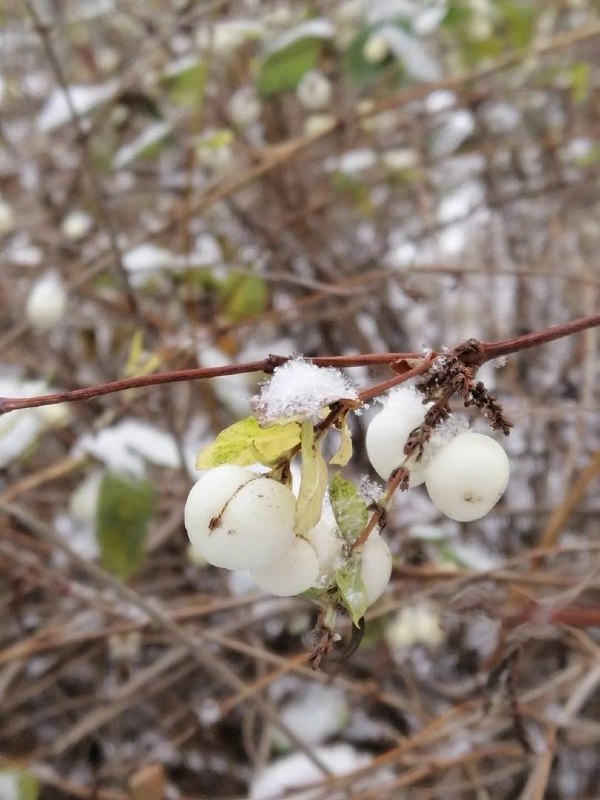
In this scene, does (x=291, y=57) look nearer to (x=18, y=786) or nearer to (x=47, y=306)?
(x=47, y=306)

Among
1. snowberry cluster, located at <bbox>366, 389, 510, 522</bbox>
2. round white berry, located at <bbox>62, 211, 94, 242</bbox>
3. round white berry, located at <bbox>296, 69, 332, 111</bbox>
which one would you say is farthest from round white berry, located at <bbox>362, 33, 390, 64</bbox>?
snowberry cluster, located at <bbox>366, 389, 510, 522</bbox>

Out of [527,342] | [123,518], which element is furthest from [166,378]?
[123,518]

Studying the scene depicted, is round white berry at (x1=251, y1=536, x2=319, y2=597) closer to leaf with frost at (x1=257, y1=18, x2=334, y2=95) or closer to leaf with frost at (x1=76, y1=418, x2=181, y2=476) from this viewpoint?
leaf with frost at (x1=76, y1=418, x2=181, y2=476)

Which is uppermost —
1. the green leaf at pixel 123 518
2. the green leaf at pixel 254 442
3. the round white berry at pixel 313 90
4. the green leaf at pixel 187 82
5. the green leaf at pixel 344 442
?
the round white berry at pixel 313 90

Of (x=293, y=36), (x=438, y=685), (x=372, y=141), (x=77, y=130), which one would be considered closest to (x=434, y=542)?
(x=438, y=685)

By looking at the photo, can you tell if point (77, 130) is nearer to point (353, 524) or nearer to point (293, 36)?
point (293, 36)

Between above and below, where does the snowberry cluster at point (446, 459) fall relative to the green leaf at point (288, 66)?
below

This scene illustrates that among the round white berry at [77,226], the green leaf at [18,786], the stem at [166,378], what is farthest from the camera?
the round white berry at [77,226]

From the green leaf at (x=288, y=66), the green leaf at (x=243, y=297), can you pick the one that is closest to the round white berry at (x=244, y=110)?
the green leaf at (x=288, y=66)

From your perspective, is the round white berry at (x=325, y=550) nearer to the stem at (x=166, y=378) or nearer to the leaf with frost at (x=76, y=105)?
the stem at (x=166, y=378)
